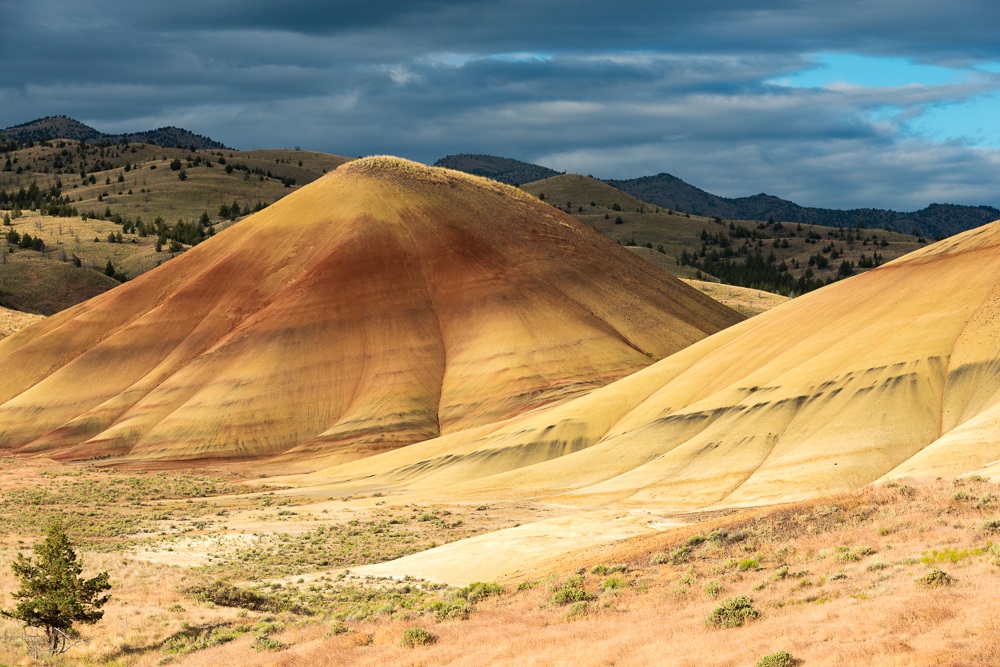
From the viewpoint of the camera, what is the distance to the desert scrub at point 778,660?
20.2 metres

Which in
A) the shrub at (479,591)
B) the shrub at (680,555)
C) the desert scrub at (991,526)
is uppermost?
the desert scrub at (991,526)

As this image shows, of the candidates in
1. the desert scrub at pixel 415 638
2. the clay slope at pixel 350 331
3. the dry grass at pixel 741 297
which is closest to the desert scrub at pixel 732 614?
the desert scrub at pixel 415 638

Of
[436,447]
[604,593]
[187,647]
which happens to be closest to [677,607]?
[604,593]

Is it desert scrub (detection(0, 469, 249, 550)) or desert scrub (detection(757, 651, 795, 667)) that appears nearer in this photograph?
desert scrub (detection(757, 651, 795, 667))

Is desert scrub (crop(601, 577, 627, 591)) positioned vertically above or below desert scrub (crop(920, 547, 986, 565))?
below

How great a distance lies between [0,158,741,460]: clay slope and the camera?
3686 inches

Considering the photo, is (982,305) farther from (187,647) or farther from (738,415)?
(187,647)

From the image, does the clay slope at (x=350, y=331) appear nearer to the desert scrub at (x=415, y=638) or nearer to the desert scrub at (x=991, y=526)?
the desert scrub at (x=415, y=638)

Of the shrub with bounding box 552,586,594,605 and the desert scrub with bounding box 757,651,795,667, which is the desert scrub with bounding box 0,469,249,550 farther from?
the desert scrub with bounding box 757,651,795,667

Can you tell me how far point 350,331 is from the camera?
103562 mm

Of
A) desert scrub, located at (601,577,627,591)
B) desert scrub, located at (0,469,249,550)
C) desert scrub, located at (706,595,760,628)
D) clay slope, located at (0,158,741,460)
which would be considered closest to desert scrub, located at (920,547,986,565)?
desert scrub, located at (706,595,760,628)

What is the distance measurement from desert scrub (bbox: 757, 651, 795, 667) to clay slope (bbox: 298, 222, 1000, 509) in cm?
2275

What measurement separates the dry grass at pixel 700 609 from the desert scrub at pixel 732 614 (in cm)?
31

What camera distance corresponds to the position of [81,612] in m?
31.8
